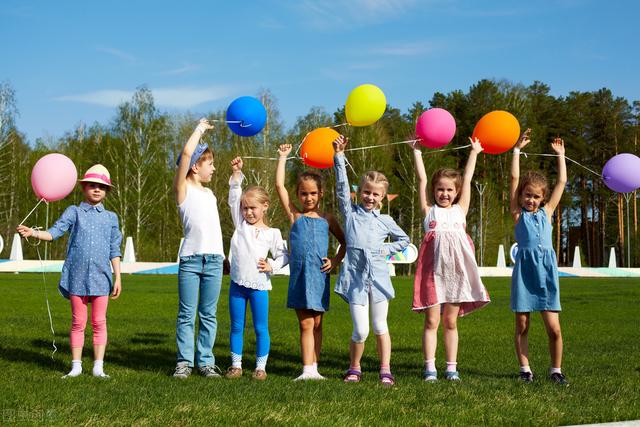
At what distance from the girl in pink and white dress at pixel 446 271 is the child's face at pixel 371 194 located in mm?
395

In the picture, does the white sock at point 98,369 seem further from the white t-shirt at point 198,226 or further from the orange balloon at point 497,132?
the orange balloon at point 497,132

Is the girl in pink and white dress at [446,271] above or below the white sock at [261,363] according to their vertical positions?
above

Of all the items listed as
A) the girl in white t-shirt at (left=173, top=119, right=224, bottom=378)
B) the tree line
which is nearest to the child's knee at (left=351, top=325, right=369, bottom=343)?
the girl in white t-shirt at (left=173, top=119, right=224, bottom=378)

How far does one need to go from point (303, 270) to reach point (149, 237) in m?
41.6

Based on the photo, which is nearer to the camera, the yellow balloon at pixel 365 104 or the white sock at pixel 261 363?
the white sock at pixel 261 363

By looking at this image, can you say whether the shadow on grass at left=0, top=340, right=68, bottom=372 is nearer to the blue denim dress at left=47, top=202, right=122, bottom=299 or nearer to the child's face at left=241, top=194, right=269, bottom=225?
the blue denim dress at left=47, top=202, right=122, bottom=299

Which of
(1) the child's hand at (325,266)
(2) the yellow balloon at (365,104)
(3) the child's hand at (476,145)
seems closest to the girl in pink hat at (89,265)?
(1) the child's hand at (325,266)

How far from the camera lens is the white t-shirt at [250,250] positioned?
6.10 m

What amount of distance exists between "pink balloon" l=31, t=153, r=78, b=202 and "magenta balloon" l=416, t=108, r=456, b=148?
10.4 feet

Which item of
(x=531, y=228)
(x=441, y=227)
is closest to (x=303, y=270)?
(x=441, y=227)

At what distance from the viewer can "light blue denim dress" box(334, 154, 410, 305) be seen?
581 cm

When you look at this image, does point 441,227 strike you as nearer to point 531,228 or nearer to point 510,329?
point 531,228

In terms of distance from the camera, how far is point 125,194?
40.6 m

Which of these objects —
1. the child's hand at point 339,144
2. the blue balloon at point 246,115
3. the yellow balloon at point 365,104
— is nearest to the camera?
the child's hand at point 339,144
